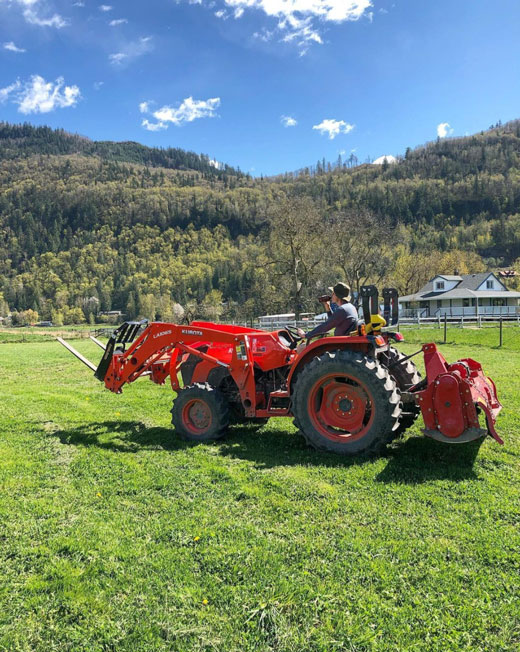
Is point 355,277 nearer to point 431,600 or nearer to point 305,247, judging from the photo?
point 305,247

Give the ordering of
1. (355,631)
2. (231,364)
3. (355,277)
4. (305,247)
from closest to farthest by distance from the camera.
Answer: (355,631), (231,364), (305,247), (355,277)

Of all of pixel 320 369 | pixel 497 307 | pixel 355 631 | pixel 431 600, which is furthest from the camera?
pixel 497 307

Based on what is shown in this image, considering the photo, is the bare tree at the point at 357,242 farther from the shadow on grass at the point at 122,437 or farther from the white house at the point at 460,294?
the shadow on grass at the point at 122,437

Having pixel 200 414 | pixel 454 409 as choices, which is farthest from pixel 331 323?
pixel 200 414

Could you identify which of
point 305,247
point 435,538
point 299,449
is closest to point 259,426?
point 299,449

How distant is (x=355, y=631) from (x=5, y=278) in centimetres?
17215

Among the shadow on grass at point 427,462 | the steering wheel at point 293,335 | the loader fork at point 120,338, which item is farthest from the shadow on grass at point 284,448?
the steering wheel at point 293,335

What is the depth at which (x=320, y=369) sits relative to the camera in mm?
5480

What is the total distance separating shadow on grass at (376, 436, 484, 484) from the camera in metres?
4.67

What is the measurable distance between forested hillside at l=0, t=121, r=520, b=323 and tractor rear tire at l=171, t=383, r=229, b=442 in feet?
117

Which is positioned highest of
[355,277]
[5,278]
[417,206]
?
[417,206]

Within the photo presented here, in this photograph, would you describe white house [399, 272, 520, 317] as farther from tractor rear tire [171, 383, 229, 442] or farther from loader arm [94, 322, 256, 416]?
tractor rear tire [171, 383, 229, 442]

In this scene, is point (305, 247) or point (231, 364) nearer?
point (231, 364)

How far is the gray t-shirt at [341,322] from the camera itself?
567 centimetres
